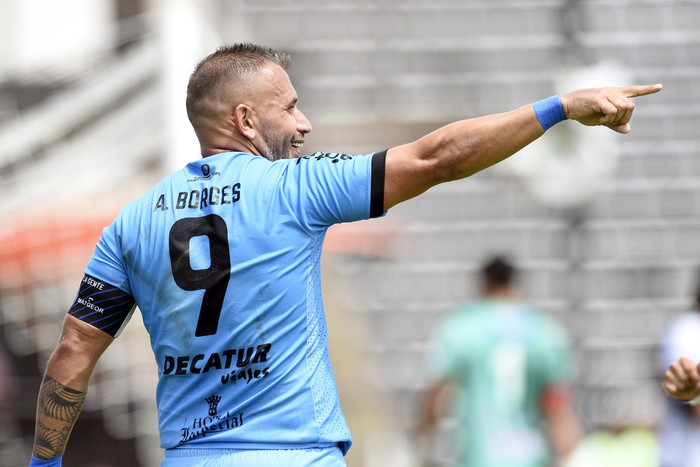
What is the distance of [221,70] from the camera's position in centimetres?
384

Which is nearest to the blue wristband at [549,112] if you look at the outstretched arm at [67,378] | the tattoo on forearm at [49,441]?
the outstretched arm at [67,378]

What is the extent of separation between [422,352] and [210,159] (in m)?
7.85

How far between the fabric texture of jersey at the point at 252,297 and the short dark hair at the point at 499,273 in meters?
4.76

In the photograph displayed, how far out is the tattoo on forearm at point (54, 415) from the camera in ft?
12.5

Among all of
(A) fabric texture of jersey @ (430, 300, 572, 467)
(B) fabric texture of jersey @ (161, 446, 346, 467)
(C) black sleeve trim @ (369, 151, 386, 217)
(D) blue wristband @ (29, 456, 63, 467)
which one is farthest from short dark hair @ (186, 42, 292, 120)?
(A) fabric texture of jersey @ (430, 300, 572, 467)

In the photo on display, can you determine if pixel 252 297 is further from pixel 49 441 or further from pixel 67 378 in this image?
pixel 49 441

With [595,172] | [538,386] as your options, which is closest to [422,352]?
[595,172]

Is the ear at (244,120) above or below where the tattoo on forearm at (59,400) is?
above

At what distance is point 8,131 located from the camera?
10328 millimetres

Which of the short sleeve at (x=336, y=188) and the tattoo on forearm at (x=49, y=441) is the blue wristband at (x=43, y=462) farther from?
the short sleeve at (x=336, y=188)

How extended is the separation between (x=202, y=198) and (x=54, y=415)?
881 mm

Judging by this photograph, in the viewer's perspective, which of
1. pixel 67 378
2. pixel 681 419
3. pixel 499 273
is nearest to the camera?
pixel 67 378

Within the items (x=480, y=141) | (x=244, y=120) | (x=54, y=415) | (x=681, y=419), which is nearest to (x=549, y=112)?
(x=480, y=141)

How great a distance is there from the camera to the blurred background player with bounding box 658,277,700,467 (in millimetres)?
7082
